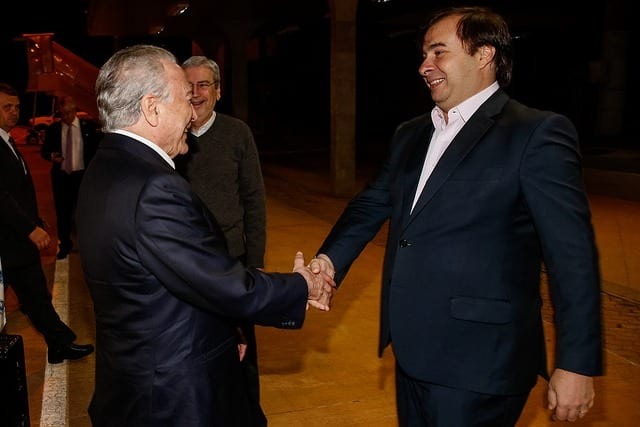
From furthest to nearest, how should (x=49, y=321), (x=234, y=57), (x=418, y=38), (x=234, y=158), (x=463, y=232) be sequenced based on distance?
(x=234, y=57), (x=49, y=321), (x=234, y=158), (x=418, y=38), (x=463, y=232)

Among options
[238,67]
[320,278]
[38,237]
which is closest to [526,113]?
[320,278]

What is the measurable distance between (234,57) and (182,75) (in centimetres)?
2299

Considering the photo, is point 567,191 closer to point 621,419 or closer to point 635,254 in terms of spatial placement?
point 621,419

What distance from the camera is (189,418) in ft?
6.98

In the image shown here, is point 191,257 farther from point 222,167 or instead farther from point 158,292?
point 222,167

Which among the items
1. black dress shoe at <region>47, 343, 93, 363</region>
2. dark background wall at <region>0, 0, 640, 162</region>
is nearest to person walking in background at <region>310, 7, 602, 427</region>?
black dress shoe at <region>47, 343, 93, 363</region>

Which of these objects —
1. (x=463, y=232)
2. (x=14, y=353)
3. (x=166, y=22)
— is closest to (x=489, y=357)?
(x=463, y=232)

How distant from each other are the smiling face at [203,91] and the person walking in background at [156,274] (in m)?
1.52

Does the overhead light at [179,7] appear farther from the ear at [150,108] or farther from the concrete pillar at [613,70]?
the ear at [150,108]

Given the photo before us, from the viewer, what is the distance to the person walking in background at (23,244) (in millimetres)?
4461

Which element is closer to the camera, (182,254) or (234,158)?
(182,254)

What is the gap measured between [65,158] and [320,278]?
6.11 m

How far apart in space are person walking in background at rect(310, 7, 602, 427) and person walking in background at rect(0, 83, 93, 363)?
292cm

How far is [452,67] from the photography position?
7.80 feet
